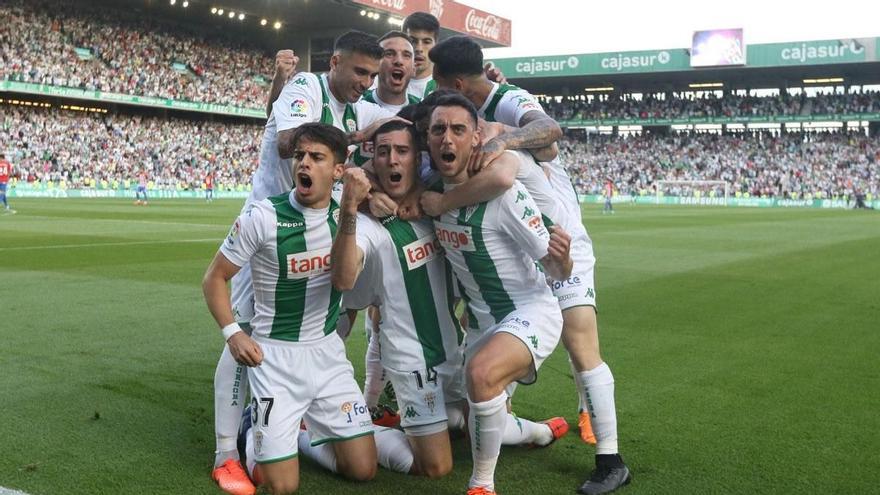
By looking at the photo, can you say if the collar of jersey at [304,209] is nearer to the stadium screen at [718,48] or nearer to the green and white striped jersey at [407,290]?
the green and white striped jersey at [407,290]

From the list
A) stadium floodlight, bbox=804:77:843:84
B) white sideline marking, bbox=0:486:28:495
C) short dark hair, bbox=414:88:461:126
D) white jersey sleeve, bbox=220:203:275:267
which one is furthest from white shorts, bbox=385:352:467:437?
stadium floodlight, bbox=804:77:843:84

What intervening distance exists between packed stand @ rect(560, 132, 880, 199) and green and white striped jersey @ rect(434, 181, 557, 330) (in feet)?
173

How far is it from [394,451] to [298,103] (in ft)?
6.72

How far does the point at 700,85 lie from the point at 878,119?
13.7m

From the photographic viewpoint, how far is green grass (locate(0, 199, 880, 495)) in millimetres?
4090

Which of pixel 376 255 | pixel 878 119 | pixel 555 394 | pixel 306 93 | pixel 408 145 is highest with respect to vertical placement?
pixel 878 119

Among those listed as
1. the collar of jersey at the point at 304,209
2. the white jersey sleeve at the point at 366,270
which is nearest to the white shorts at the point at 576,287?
the white jersey sleeve at the point at 366,270

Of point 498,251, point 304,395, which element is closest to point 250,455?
point 304,395

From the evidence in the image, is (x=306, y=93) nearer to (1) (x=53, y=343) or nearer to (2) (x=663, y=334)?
(1) (x=53, y=343)

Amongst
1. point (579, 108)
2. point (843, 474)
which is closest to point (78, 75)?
point (579, 108)

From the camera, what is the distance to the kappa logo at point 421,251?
4438 mm

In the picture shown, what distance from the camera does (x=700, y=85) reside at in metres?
66.9

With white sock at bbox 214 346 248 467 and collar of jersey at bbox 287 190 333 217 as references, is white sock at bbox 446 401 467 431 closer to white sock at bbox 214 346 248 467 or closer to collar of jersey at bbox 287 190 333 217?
white sock at bbox 214 346 248 467

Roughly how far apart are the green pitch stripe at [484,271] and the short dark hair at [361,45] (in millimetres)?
1216
